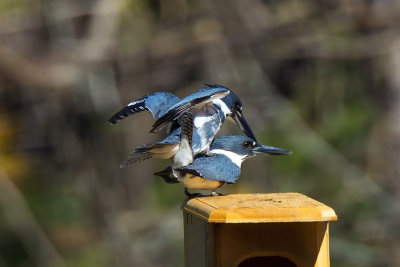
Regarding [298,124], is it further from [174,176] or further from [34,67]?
[174,176]

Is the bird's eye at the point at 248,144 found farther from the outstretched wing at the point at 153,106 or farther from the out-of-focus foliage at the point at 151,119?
the out-of-focus foliage at the point at 151,119

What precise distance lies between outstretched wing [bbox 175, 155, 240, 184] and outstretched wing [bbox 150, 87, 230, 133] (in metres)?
0.20

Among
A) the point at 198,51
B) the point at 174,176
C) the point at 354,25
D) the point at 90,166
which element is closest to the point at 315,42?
the point at 354,25

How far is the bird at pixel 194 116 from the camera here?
11.8ft

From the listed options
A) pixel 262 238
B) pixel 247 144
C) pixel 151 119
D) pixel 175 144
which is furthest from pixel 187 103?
pixel 151 119

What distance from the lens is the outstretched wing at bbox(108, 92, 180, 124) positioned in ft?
12.8

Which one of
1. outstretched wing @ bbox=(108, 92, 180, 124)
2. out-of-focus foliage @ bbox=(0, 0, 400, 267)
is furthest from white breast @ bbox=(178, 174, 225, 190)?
out-of-focus foliage @ bbox=(0, 0, 400, 267)

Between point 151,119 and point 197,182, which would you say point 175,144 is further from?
point 151,119

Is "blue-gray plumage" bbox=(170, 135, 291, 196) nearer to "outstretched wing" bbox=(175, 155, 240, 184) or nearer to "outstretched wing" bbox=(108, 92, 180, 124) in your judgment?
"outstretched wing" bbox=(175, 155, 240, 184)

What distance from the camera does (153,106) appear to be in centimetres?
395

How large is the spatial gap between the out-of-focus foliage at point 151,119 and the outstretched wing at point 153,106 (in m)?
3.26

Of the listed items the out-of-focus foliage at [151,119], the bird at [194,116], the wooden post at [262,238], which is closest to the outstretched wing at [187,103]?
the bird at [194,116]

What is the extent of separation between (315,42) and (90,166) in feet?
7.29

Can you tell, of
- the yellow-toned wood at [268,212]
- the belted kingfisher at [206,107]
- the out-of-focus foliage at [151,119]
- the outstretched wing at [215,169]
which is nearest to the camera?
the yellow-toned wood at [268,212]
